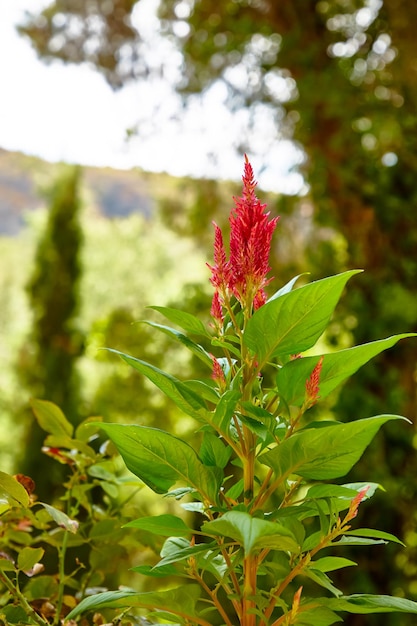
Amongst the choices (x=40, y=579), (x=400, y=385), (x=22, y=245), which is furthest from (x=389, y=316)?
(x=22, y=245)

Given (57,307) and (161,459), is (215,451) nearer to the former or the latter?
(161,459)

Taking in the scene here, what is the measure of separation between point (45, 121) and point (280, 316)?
31.2ft

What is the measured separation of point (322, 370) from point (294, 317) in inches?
2.0

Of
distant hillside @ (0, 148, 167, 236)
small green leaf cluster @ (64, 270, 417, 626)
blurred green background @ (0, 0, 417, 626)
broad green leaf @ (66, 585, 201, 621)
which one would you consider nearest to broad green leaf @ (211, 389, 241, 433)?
small green leaf cluster @ (64, 270, 417, 626)

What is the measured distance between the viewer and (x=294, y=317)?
39 cm

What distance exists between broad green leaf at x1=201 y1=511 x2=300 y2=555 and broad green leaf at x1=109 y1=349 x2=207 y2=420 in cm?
8

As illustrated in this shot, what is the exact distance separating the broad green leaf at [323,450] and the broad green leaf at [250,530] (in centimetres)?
5

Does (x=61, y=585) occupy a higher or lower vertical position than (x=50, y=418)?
lower

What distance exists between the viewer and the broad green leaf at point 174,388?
0.40 metres

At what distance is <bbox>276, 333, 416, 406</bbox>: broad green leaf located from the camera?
1.33 ft

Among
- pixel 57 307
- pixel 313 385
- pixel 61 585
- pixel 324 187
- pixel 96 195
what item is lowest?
pixel 61 585

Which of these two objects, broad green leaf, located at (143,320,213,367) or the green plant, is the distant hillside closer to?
the green plant

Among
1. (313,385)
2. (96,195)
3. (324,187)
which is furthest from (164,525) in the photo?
(96,195)

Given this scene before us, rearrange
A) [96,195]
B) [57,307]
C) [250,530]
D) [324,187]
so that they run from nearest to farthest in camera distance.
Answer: [250,530] < [324,187] < [57,307] < [96,195]
